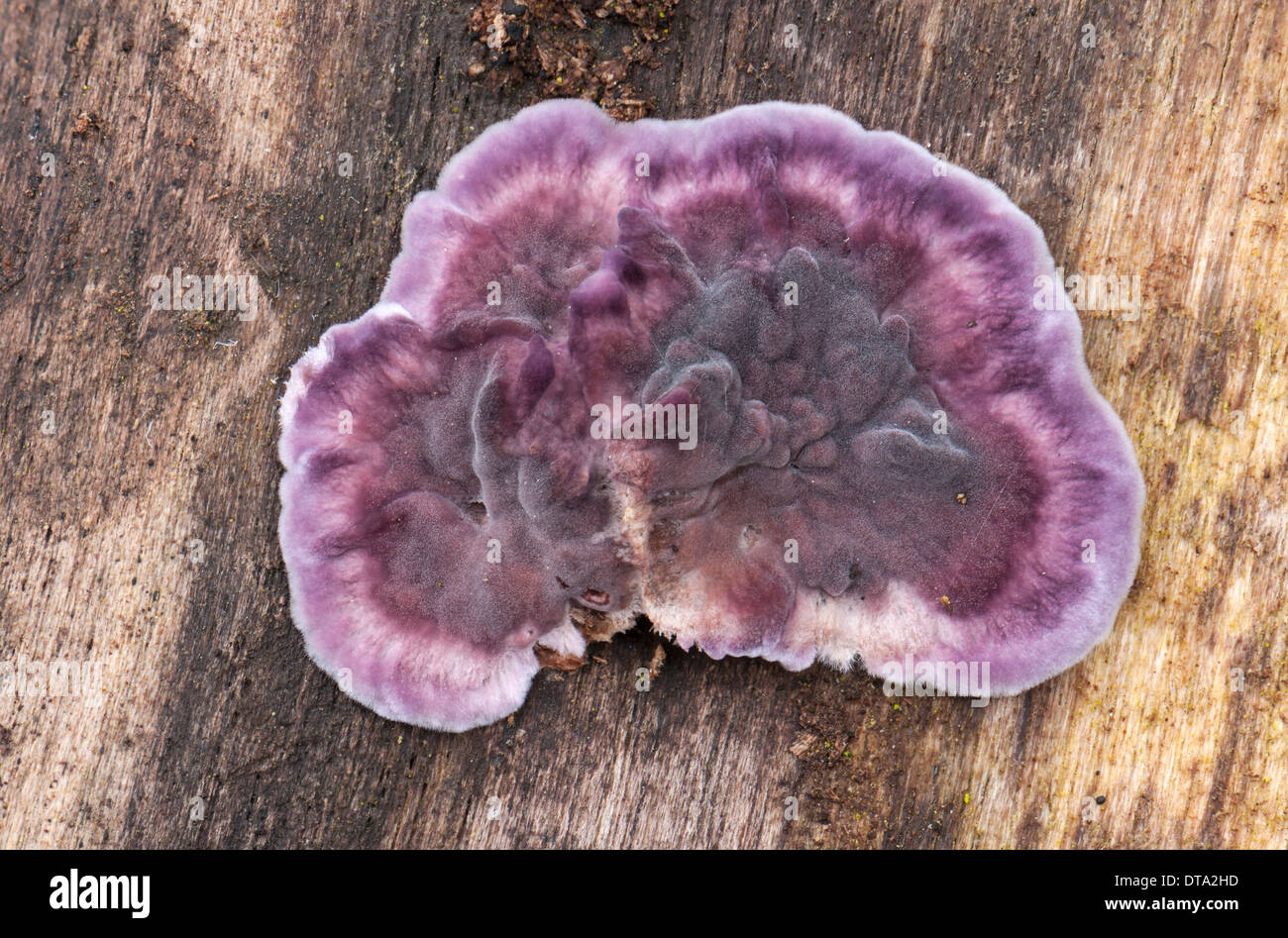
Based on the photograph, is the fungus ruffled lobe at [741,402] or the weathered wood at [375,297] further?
the weathered wood at [375,297]

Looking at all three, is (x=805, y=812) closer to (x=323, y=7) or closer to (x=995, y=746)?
(x=995, y=746)

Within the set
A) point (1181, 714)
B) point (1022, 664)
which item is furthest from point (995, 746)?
point (1181, 714)

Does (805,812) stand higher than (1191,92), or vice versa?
(1191,92)

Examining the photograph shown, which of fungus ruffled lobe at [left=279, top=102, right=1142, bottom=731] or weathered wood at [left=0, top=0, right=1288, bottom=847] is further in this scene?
weathered wood at [left=0, top=0, right=1288, bottom=847]

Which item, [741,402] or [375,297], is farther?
[375,297]
